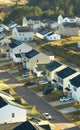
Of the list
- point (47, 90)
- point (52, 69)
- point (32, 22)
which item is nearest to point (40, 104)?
point (47, 90)

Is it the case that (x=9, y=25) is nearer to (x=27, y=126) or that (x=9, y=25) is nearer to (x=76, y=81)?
(x=76, y=81)

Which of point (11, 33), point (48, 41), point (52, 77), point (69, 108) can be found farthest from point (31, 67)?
point (11, 33)

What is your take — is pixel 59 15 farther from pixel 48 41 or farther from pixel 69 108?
pixel 69 108

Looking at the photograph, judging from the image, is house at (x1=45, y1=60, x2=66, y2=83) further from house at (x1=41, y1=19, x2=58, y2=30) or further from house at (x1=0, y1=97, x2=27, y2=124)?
house at (x1=41, y1=19, x2=58, y2=30)

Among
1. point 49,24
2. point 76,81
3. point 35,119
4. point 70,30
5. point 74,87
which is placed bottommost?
point 49,24

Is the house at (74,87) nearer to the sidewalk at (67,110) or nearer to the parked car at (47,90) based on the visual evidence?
the parked car at (47,90)
